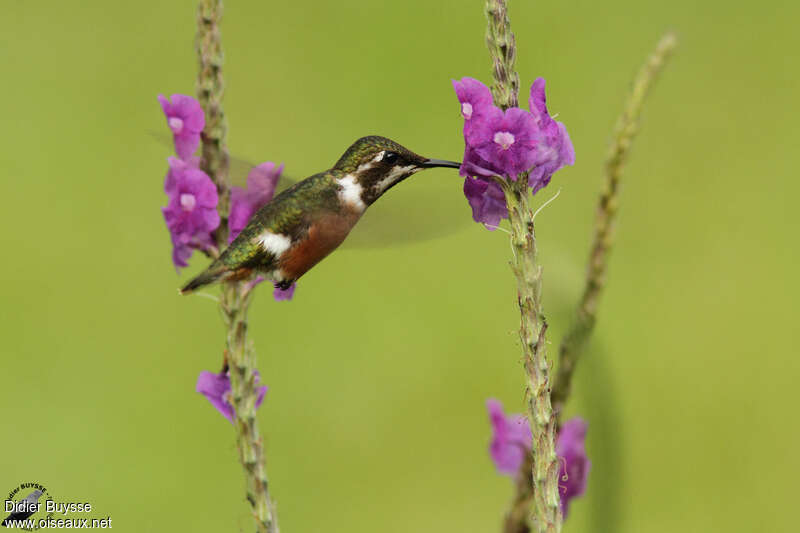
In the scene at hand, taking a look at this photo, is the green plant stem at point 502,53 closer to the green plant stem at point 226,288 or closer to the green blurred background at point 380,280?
the green plant stem at point 226,288

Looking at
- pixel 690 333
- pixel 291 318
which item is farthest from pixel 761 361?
pixel 291 318

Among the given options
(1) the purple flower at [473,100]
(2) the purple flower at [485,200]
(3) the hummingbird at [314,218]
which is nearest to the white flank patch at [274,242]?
(3) the hummingbird at [314,218]

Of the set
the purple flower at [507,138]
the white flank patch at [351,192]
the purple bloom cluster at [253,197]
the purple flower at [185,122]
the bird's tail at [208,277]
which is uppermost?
the purple flower at [185,122]

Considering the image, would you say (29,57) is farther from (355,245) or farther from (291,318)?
(355,245)

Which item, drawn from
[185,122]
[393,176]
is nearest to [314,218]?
[393,176]

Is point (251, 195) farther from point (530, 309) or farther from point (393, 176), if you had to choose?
point (530, 309)
